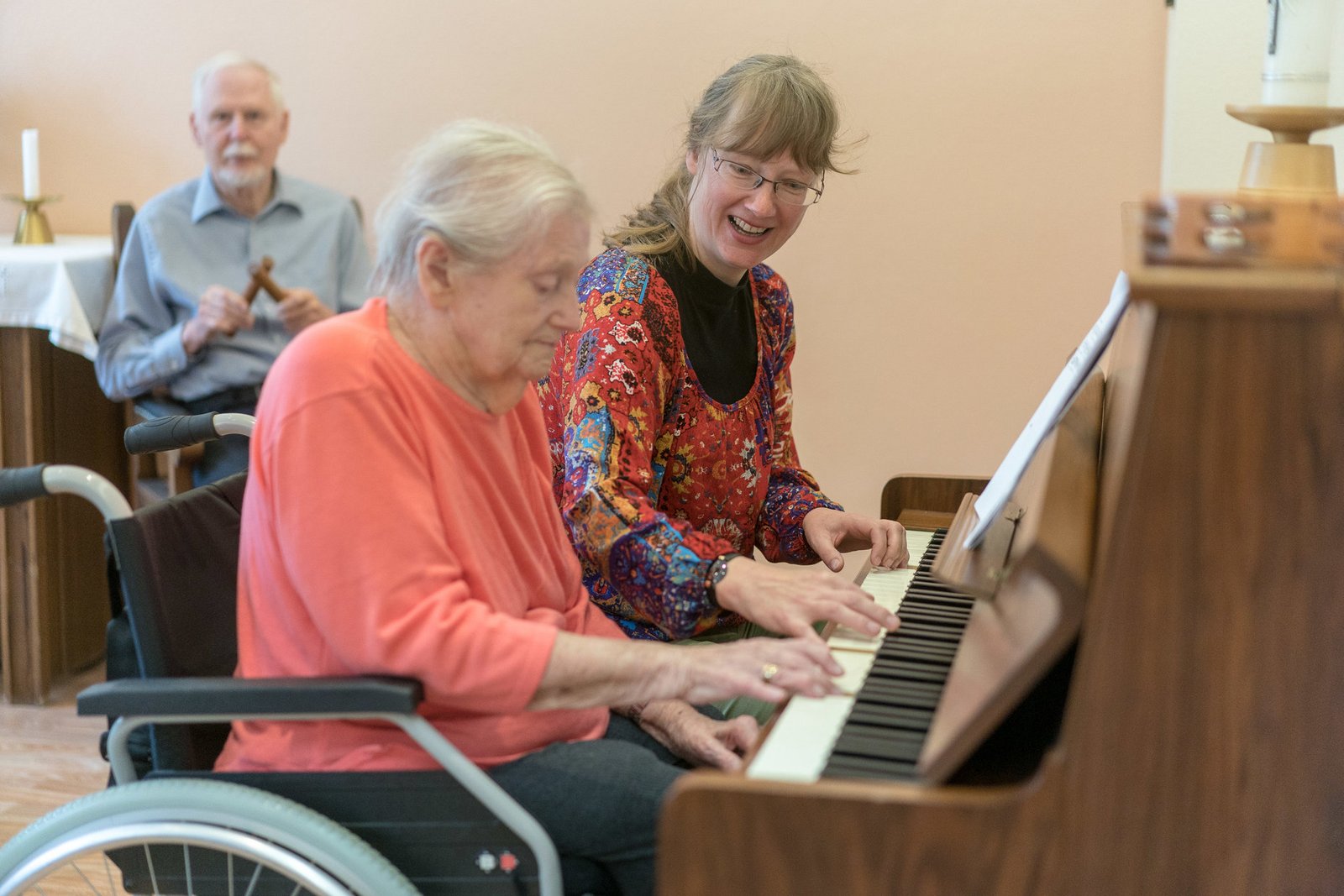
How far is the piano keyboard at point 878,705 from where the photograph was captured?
1.06 metres

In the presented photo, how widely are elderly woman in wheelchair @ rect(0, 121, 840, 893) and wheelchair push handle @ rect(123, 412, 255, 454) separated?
1.17 ft

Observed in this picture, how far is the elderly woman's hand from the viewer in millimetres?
1495

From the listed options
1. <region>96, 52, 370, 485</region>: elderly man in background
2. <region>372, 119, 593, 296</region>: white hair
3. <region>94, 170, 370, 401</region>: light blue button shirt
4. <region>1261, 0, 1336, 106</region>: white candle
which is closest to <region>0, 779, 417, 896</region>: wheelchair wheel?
<region>372, 119, 593, 296</region>: white hair

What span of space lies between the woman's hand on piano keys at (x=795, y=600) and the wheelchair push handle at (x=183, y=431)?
63cm

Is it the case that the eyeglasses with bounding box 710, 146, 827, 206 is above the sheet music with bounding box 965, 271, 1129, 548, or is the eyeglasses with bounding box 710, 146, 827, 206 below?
above

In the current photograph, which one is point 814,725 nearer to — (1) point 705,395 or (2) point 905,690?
(2) point 905,690

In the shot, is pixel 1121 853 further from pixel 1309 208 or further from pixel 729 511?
Answer: pixel 729 511

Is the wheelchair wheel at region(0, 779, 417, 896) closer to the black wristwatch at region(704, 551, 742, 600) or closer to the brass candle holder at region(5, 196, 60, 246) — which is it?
the black wristwatch at region(704, 551, 742, 600)

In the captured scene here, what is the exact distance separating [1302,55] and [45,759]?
266cm

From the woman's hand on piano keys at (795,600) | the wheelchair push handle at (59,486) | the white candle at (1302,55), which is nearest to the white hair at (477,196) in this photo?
the wheelchair push handle at (59,486)

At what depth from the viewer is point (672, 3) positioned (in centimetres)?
311

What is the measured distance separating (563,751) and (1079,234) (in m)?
2.13

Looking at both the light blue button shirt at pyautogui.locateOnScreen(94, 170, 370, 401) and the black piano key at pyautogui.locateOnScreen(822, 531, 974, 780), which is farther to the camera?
the light blue button shirt at pyautogui.locateOnScreen(94, 170, 370, 401)

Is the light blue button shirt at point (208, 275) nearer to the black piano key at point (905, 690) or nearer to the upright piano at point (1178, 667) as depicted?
the black piano key at point (905, 690)
